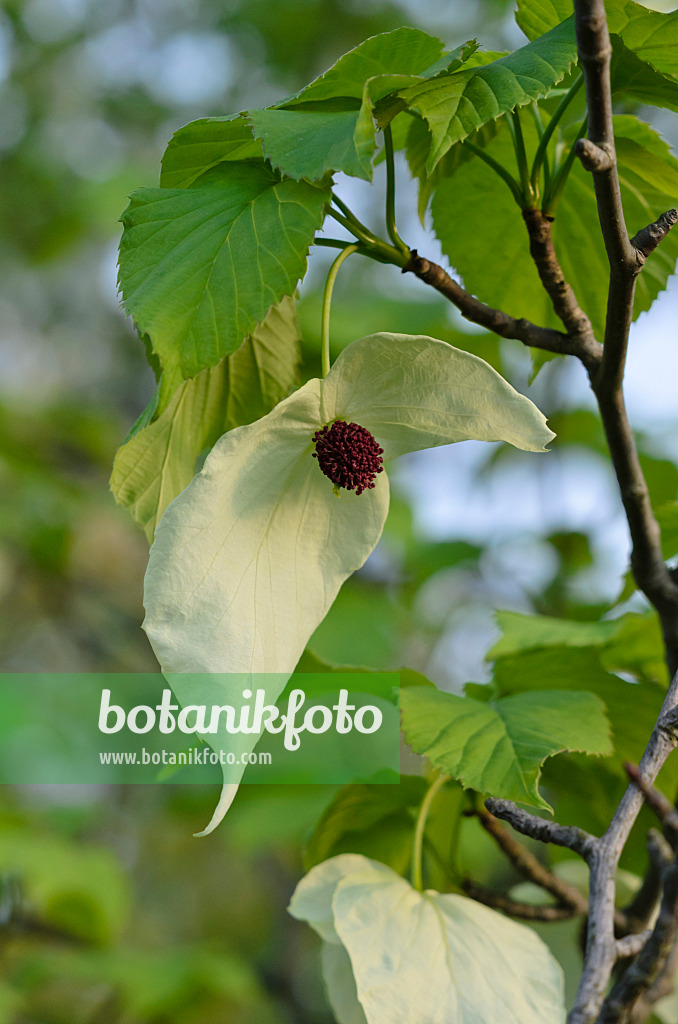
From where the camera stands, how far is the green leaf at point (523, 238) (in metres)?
0.36

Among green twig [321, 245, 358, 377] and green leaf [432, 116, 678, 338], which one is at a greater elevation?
green leaf [432, 116, 678, 338]

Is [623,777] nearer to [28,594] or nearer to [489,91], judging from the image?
[489,91]

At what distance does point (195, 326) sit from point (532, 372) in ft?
0.62

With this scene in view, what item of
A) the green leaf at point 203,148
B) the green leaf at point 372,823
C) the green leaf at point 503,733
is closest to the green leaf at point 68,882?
the green leaf at point 372,823

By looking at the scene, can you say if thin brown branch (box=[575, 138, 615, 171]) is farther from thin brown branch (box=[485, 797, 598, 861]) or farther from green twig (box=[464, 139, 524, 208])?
thin brown branch (box=[485, 797, 598, 861])

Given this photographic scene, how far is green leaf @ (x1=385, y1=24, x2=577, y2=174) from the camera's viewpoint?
239mm

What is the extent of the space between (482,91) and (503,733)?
0.73ft

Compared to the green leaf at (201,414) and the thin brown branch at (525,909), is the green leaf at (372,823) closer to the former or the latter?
the thin brown branch at (525,909)

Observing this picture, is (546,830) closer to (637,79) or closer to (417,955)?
(417,955)

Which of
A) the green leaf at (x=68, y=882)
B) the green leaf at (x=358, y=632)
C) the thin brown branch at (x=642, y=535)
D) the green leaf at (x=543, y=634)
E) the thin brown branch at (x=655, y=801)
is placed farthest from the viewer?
the green leaf at (x=358, y=632)

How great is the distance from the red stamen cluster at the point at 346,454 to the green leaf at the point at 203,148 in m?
0.10

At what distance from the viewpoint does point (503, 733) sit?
0.31 metres

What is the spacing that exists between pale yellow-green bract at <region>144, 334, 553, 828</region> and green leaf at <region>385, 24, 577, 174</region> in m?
0.06

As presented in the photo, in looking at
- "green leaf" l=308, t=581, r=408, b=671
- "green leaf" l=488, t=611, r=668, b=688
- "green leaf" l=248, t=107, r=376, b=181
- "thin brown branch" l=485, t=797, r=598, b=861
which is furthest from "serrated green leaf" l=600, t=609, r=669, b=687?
"green leaf" l=308, t=581, r=408, b=671
